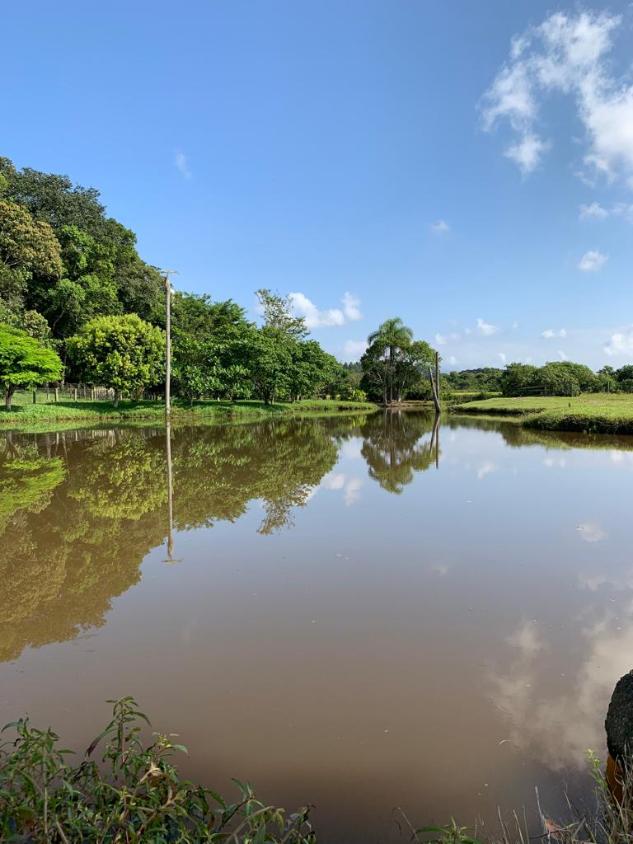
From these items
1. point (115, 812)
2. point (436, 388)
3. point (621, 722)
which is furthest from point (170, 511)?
point (436, 388)

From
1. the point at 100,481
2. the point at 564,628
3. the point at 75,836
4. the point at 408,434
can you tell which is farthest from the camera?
the point at 408,434

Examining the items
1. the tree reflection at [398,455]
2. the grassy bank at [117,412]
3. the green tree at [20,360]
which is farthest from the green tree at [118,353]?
the tree reflection at [398,455]

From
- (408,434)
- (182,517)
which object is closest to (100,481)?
(182,517)

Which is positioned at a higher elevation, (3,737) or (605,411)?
(605,411)

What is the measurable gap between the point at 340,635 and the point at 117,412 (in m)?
25.5

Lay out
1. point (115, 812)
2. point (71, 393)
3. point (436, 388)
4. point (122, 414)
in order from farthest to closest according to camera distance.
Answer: point (436, 388), point (71, 393), point (122, 414), point (115, 812)

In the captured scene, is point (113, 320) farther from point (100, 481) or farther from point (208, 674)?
point (208, 674)

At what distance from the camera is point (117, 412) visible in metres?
26.5

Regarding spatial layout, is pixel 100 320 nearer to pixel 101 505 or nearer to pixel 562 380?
pixel 101 505

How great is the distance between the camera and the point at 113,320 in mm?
27703

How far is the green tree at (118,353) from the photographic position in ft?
87.0

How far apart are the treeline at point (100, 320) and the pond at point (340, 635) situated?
64.5 feet

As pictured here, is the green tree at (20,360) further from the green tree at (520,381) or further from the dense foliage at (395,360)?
the green tree at (520,381)

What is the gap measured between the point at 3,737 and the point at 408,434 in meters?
19.3
